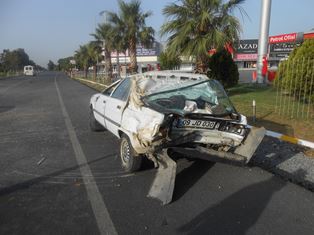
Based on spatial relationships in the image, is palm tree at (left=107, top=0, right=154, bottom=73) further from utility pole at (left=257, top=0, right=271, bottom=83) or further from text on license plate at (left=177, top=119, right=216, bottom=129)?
text on license plate at (left=177, top=119, right=216, bottom=129)

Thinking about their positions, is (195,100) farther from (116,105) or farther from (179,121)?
(116,105)

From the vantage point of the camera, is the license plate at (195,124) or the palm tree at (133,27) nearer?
the license plate at (195,124)

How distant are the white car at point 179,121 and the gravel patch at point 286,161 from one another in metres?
0.76

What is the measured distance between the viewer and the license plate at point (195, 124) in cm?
468

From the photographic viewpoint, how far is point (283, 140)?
272 inches

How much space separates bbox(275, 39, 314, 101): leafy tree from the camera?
8.85 m

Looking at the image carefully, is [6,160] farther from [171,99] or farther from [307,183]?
[307,183]

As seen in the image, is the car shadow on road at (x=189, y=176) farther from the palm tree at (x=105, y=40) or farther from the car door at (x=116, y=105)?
the palm tree at (x=105, y=40)

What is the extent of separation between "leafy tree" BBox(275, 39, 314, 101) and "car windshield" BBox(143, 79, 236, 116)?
14.3 feet

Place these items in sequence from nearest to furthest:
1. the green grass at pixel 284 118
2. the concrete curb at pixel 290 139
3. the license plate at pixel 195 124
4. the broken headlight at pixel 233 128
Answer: the license plate at pixel 195 124 < the broken headlight at pixel 233 128 < the concrete curb at pixel 290 139 < the green grass at pixel 284 118

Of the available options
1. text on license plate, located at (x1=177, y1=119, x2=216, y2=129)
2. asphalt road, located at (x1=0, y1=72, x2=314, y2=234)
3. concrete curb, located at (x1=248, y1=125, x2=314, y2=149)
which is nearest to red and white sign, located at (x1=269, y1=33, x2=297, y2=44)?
concrete curb, located at (x1=248, y1=125, x2=314, y2=149)

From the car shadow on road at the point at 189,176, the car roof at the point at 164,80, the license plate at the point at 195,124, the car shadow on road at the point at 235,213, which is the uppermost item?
the car roof at the point at 164,80

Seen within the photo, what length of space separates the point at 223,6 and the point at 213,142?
400 inches

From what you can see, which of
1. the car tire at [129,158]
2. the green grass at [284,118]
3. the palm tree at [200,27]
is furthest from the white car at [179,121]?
the palm tree at [200,27]
